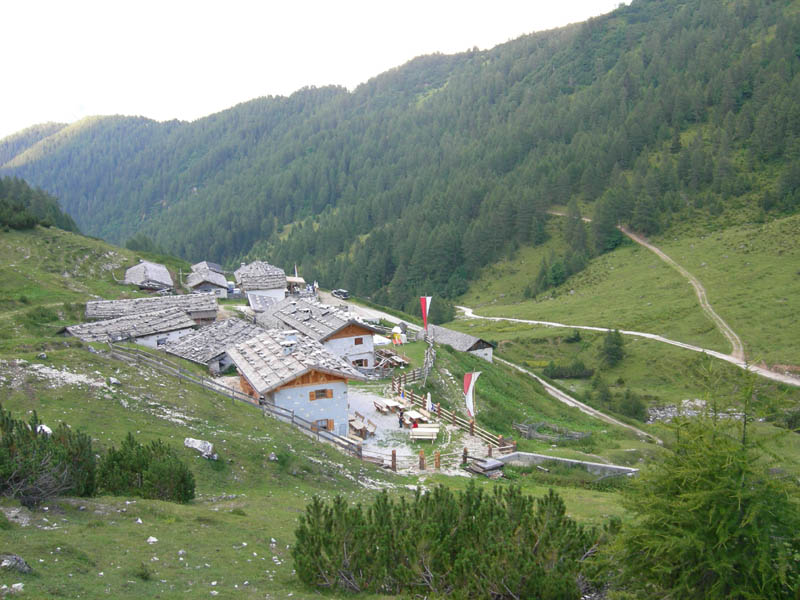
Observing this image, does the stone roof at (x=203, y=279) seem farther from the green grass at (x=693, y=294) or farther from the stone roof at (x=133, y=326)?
the green grass at (x=693, y=294)

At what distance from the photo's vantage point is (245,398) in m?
31.3

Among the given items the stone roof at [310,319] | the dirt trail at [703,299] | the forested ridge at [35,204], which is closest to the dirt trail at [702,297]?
the dirt trail at [703,299]

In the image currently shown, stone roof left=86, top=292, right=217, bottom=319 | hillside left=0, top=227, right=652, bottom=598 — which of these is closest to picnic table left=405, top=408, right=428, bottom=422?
hillside left=0, top=227, right=652, bottom=598

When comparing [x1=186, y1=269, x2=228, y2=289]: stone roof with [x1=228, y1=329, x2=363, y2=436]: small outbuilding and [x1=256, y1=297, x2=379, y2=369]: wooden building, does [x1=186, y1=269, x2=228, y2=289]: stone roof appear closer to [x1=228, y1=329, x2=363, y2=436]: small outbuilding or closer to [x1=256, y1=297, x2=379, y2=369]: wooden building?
[x1=256, y1=297, x2=379, y2=369]: wooden building

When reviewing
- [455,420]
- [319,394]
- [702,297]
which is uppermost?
[319,394]

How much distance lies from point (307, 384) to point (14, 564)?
2122 centimetres

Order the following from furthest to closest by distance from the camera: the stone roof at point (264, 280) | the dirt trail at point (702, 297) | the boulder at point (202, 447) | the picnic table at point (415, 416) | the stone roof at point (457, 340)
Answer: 1. the stone roof at point (264, 280)
2. the dirt trail at point (702, 297)
3. the stone roof at point (457, 340)
4. the picnic table at point (415, 416)
5. the boulder at point (202, 447)

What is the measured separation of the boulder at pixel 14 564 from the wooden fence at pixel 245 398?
18679mm

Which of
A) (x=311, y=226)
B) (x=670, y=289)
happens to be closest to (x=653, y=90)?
(x=670, y=289)

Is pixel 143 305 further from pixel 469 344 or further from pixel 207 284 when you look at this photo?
pixel 469 344

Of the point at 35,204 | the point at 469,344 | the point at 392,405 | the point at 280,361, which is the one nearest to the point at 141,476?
the point at 280,361

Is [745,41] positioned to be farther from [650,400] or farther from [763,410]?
[763,410]

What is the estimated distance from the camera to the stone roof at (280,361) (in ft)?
104

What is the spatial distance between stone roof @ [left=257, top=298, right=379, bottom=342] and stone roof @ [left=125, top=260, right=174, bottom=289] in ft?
94.7
